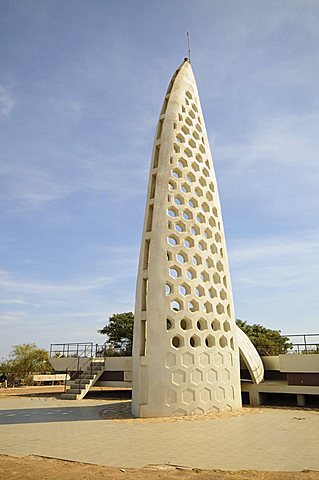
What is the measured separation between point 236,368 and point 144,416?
4285mm

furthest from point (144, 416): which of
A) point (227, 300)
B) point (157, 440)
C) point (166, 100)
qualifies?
point (166, 100)

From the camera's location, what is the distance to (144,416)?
13492 mm

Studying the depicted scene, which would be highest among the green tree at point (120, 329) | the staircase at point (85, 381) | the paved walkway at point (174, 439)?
the green tree at point (120, 329)

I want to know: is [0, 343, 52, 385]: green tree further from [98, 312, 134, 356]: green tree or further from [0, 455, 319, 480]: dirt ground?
[0, 455, 319, 480]: dirt ground

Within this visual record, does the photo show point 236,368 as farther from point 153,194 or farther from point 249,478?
point 249,478

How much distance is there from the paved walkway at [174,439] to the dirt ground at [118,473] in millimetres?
367

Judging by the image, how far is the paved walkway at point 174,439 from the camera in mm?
7488

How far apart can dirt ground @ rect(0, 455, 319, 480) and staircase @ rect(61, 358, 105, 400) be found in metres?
13.5

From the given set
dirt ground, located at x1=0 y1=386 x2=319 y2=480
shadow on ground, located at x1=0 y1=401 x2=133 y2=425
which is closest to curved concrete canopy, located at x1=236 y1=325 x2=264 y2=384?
shadow on ground, located at x1=0 y1=401 x2=133 y2=425

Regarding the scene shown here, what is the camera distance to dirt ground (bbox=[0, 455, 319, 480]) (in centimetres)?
627

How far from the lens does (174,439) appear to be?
9648 mm

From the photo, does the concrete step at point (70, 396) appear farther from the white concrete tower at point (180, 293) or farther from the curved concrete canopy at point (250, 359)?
the curved concrete canopy at point (250, 359)

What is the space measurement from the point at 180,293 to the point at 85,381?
9525 mm

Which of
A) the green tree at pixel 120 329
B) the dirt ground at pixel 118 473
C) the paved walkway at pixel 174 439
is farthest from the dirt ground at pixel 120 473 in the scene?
the green tree at pixel 120 329
